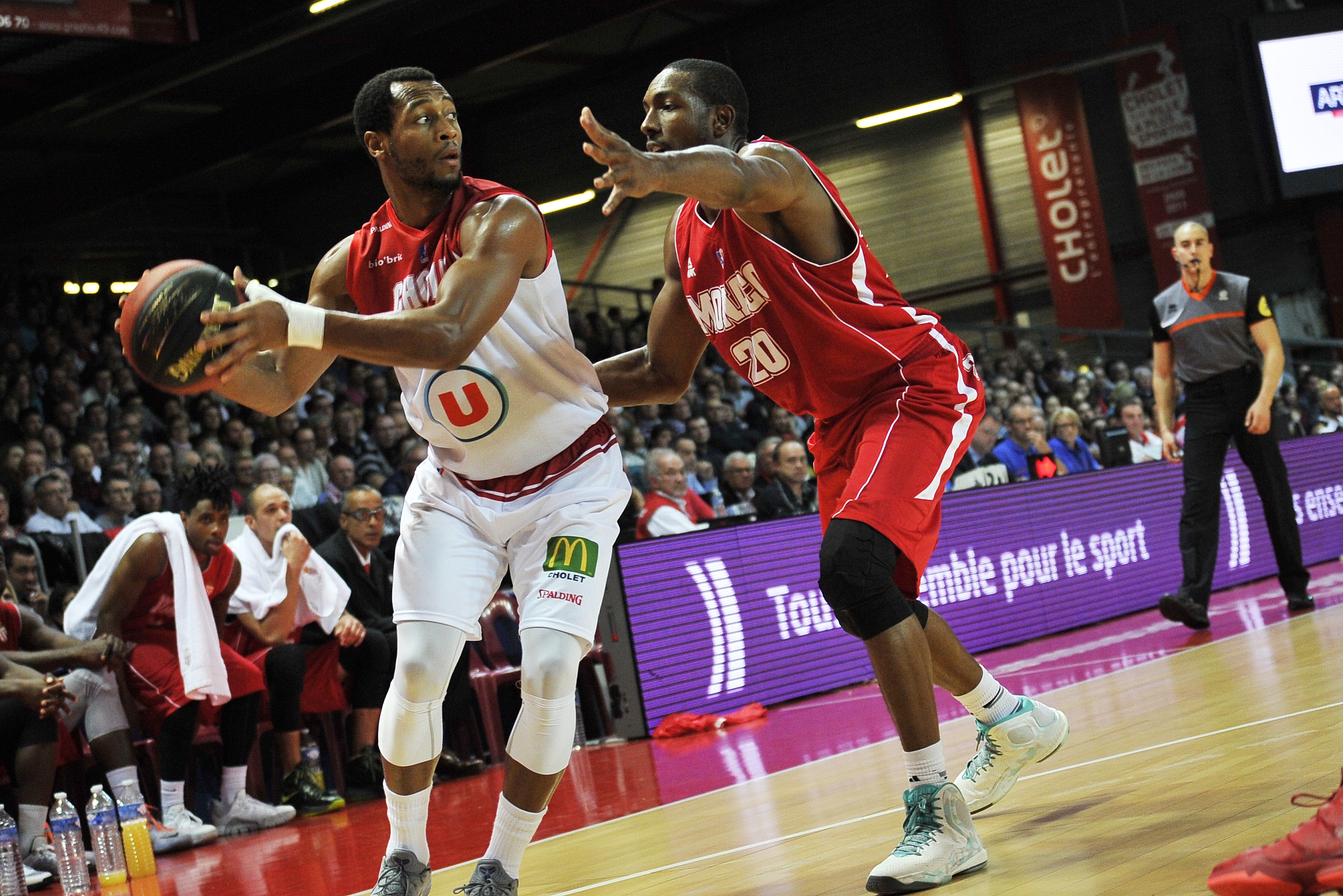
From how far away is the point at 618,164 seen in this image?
2.55m

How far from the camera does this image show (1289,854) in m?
2.19

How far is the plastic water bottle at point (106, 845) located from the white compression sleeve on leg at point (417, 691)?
2376 millimetres

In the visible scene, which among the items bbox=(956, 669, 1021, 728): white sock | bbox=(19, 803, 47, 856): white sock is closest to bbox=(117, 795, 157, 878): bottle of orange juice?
bbox=(19, 803, 47, 856): white sock

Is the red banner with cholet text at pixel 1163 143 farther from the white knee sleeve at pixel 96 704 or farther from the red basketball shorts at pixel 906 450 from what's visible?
the red basketball shorts at pixel 906 450

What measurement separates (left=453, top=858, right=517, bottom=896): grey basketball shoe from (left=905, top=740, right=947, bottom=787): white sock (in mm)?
954

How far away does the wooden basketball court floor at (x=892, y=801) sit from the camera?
302 cm

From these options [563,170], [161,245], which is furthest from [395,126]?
[563,170]

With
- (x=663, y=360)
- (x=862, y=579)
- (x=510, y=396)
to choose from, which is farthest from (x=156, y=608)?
(x=862, y=579)

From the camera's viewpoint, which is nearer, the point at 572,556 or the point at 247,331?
the point at 247,331

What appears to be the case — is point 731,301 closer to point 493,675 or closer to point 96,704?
point 96,704

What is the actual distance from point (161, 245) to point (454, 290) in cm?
2015

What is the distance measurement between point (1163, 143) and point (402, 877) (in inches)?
772

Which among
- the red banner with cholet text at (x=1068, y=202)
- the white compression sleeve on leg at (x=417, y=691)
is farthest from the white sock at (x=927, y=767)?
the red banner with cholet text at (x=1068, y=202)

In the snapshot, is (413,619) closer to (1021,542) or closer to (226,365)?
(226,365)
